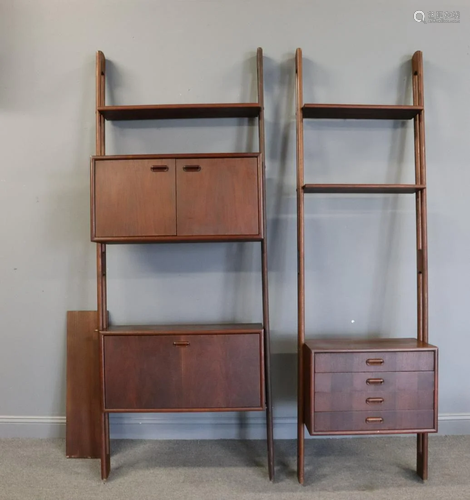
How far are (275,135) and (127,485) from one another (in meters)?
1.77

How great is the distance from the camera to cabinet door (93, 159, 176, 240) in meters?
1.71

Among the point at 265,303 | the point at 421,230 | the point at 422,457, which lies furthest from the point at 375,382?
the point at 421,230

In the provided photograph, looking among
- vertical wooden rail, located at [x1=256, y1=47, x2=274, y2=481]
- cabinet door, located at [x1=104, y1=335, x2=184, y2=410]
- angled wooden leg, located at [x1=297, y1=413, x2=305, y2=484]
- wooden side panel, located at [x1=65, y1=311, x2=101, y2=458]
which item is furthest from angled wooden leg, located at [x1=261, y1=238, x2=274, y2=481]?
wooden side panel, located at [x1=65, y1=311, x2=101, y2=458]

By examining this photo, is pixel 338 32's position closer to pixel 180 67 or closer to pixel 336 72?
pixel 336 72

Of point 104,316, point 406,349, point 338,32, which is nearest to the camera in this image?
point 406,349

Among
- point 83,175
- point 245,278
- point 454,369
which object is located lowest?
point 454,369

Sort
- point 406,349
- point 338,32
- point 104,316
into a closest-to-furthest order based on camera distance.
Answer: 1. point 406,349
2. point 104,316
3. point 338,32

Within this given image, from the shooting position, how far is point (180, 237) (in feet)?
5.60

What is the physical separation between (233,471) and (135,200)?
1304mm

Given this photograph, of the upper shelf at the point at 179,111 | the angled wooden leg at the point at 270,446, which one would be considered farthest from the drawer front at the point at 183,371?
the upper shelf at the point at 179,111

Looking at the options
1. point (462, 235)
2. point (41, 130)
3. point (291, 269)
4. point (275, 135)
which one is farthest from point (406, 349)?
point (41, 130)

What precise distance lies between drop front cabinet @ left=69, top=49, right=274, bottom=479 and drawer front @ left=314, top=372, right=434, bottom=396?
276 millimetres

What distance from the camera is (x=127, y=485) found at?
5.70ft

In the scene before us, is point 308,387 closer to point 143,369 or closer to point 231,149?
point 143,369
